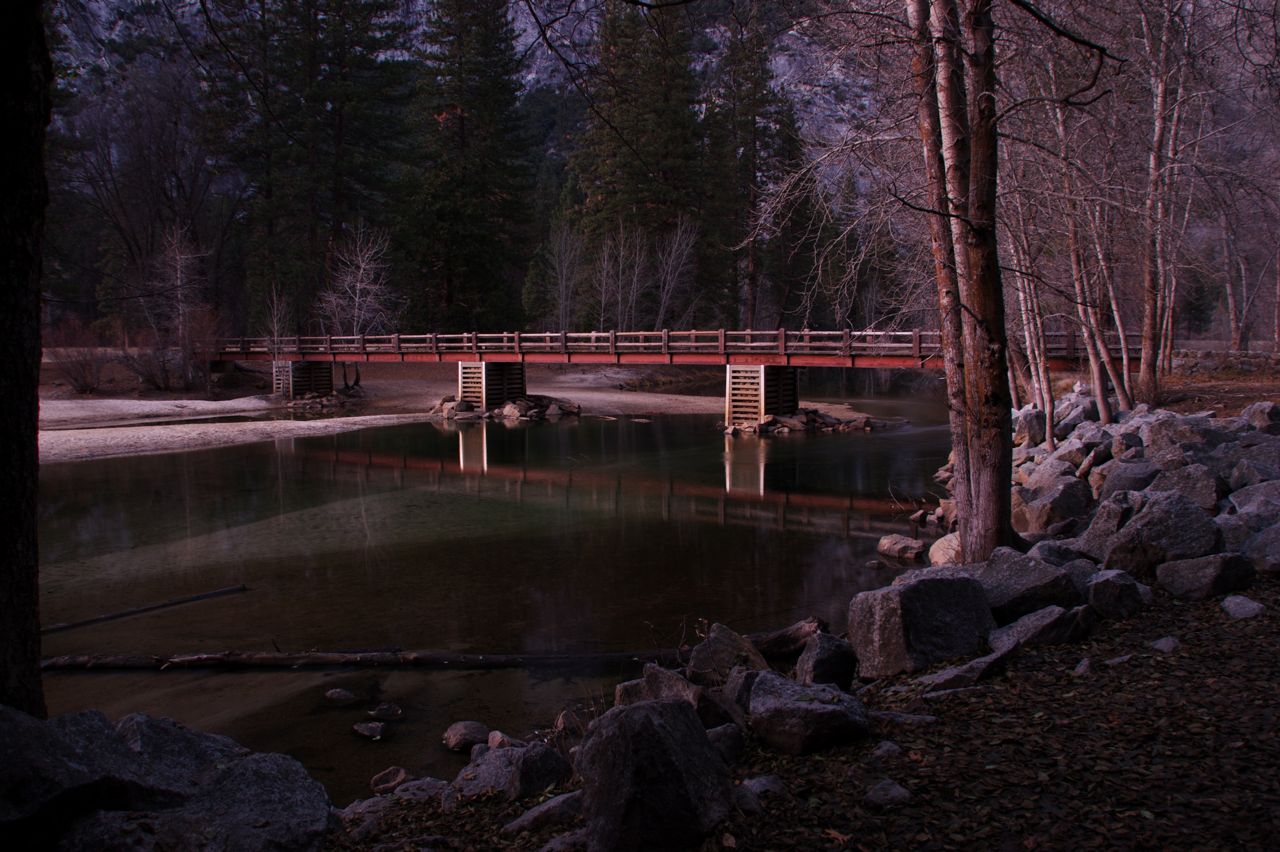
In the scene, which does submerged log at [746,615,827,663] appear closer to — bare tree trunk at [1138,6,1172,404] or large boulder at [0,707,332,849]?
large boulder at [0,707,332,849]

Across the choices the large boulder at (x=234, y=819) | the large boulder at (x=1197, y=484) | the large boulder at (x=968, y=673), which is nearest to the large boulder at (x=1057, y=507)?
the large boulder at (x=1197, y=484)

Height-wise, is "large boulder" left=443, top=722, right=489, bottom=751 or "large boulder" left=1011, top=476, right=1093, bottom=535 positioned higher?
"large boulder" left=1011, top=476, right=1093, bottom=535

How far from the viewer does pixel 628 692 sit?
5.44m

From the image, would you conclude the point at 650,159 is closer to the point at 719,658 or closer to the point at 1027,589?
the point at 719,658

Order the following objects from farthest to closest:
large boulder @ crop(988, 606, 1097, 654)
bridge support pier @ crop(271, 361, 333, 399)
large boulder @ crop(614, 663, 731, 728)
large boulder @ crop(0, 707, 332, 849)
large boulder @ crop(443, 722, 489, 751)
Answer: bridge support pier @ crop(271, 361, 333, 399) → large boulder @ crop(443, 722, 489, 751) → large boulder @ crop(988, 606, 1097, 654) → large boulder @ crop(614, 663, 731, 728) → large boulder @ crop(0, 707, 332, 849)

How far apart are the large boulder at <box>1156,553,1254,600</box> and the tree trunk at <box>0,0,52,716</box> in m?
6.23

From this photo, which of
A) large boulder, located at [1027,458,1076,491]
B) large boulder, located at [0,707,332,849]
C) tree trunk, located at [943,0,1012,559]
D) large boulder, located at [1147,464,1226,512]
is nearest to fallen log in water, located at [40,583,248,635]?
large boulder, located at [0,707,332,849]

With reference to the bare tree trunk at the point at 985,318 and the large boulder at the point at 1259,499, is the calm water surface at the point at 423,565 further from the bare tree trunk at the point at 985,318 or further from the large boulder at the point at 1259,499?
the large boulder at the point at 1259,499

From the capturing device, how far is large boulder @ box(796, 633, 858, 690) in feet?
17.3

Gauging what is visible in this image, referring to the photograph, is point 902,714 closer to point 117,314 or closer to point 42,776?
point 42,776

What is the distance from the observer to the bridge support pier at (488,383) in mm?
35031

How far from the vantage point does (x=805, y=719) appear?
371 centimetres

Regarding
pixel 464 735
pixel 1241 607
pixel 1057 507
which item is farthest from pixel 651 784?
pixel 1057 507

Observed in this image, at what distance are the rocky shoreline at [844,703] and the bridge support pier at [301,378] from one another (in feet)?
117
